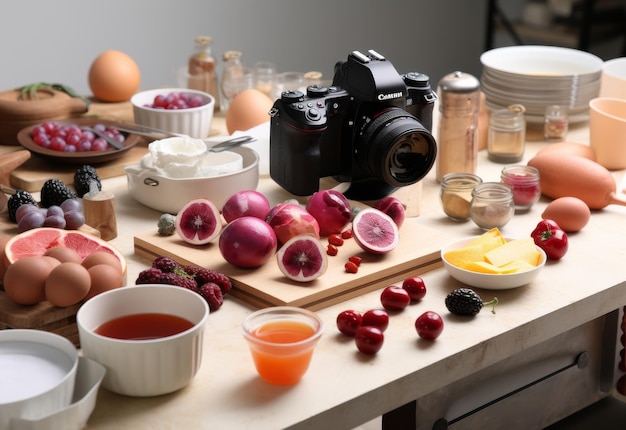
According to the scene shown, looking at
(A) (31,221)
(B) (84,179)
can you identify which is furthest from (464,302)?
(B) (84,179)

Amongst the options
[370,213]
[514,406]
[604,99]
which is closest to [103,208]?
[370,213]

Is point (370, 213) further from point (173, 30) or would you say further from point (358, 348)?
point (173, 30)

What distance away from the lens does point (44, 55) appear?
12.5 ft

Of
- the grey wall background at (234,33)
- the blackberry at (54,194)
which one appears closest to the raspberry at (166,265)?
the blackberry at (54,194)

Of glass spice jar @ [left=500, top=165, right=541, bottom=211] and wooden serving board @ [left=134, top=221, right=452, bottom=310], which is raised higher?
glass spice jar @ [left=500, top=165, right=541, bottom=211]

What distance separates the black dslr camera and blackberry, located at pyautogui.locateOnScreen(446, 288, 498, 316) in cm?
41

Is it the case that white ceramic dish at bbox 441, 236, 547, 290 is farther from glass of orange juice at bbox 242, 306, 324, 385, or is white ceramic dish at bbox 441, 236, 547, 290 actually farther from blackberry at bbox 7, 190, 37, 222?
blackberry at bbox 7, 190, 37, 222

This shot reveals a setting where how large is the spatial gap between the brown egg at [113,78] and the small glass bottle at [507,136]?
1025 mm

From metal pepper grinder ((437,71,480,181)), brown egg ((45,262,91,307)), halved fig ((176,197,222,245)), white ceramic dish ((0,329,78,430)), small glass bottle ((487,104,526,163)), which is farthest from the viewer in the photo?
small glass bottle ((487,104,526,163))

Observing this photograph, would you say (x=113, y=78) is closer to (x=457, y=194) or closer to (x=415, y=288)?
(x=457, y=194)

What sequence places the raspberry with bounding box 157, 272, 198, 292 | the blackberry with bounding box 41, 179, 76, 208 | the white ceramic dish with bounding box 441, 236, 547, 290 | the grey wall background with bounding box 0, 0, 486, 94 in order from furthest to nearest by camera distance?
the grey wall background with bounding box 0, 0, 486, 94, the blackberry with bounding box 41, 179, 76, 208, the white ceramic dish with bounding box 441, 236, 547, 290, the raspberry with bounding box 157, 272, 198, 292

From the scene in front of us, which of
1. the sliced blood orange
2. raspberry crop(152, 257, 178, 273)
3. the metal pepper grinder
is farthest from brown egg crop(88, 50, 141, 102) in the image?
raspberry crop(152, 257, 178, 273)

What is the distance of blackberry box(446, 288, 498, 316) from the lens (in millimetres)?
1524

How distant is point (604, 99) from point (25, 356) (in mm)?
1600
